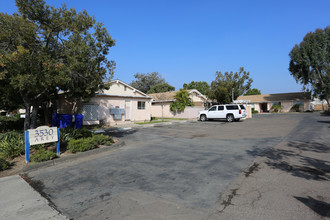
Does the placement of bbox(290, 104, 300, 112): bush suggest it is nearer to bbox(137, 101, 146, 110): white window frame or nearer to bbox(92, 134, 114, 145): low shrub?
A: bbox(137, 101, 146, 110): white window frame

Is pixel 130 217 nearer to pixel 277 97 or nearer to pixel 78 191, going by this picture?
pixel 78 191

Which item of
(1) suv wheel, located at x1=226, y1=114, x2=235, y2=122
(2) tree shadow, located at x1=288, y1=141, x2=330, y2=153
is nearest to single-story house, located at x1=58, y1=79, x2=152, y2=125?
(1) suv wheel, located at x1=226, y1=114, x2=235, y2=122

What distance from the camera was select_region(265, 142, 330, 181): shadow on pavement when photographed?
4.88 m

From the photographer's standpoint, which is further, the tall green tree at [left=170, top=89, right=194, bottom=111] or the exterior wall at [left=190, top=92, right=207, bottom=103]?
the exterior wall at [left=190, top=92, right=207, bottom=103]

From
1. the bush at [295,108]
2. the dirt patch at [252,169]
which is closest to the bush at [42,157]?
the dirt patch at [252,169]

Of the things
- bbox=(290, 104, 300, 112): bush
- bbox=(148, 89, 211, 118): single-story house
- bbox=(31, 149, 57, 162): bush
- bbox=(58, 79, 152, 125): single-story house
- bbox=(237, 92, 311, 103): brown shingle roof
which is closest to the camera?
bbox=(31, 149, 57, 162): bush

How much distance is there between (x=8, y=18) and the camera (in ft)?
23.5

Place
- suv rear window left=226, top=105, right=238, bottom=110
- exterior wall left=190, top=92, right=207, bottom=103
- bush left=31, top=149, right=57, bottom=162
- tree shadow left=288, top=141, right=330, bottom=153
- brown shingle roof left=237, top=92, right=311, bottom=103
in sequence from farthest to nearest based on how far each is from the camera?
brown shingle roof left=237, top=92, right=311, bottom=103
exterior wall left=190, top=92, right=207, bottom=103
suv rear window left=226, top=105, right=238, bottom=110
tree shadow left=288, top=141, right=330, bottom=153
bush left=31, top=149, right=57, bottom=162

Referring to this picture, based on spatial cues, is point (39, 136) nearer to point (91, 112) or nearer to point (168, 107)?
point (91, 112)

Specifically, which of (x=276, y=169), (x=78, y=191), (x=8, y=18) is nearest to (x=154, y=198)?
(x=78, y=191)

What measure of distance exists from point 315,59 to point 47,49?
1800 inches

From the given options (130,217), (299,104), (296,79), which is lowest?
(130,217)

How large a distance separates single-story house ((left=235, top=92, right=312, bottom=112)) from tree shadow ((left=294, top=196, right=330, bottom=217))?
1715 inches

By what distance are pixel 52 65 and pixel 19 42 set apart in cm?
129
